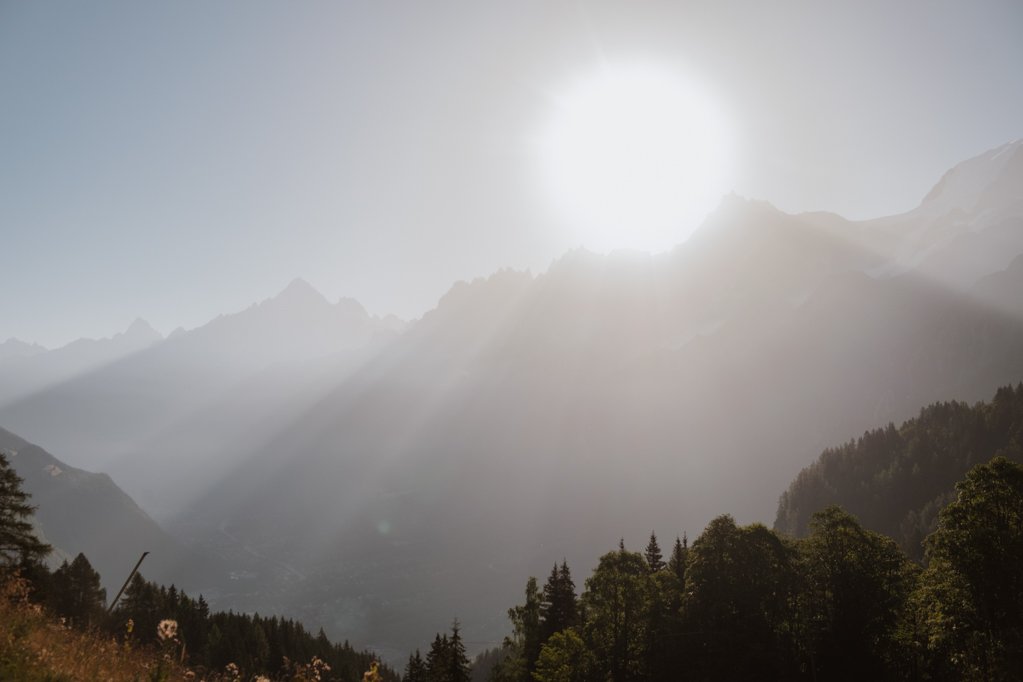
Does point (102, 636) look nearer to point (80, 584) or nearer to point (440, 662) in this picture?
point (440, 662)

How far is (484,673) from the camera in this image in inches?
5369

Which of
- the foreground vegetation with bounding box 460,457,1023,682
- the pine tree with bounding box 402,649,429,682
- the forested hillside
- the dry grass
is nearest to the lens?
the dry grass

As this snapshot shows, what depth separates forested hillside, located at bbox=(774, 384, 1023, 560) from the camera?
122m

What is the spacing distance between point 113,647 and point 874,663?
117ft

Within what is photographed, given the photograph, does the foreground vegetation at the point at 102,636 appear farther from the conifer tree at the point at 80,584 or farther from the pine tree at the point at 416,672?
the pine tree at the point at 416,672

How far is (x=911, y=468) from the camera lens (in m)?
135

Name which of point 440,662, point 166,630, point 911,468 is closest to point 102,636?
point 166,630

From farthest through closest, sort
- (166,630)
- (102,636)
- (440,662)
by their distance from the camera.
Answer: (440,662) < (102,636) < (166,630)

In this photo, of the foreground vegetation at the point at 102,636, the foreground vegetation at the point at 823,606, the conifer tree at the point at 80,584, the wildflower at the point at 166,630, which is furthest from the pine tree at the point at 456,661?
the wildflower at the point at 166,630

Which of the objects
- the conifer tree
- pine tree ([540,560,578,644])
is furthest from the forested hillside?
the conifer tree

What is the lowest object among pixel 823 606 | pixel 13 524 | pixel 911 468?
pixel 823 606

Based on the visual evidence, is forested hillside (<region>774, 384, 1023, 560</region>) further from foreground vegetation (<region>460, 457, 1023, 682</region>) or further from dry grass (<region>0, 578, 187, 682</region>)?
dry grass (<region>0, 578, 187, 682</region>)

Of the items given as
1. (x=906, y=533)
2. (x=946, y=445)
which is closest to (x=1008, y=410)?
(x=946, y=445)

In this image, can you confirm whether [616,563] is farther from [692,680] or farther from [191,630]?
[191,630]
